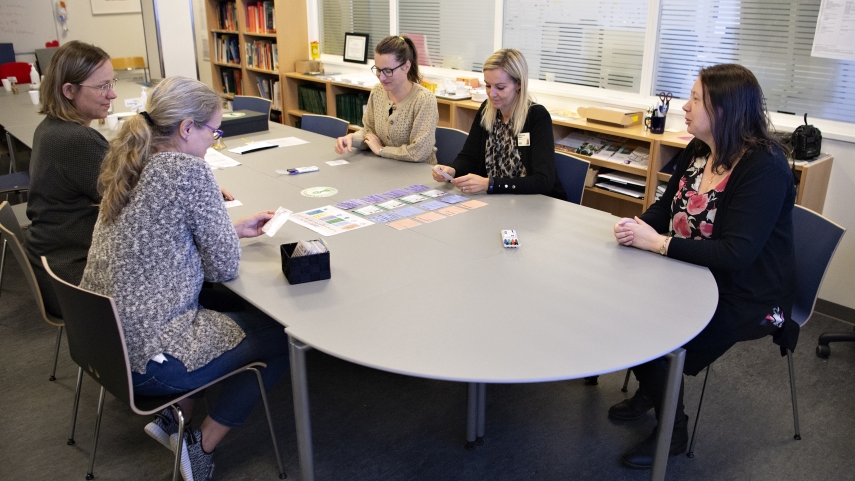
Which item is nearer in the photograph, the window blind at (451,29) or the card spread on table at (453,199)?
the card spread on table at (453,199)

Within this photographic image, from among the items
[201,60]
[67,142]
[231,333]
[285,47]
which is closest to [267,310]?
[231,333]

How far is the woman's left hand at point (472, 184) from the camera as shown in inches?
109

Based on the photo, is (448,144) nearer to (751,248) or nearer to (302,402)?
(751,248)

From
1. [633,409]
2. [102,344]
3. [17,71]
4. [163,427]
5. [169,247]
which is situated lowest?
[633,409]

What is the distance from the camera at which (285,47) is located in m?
6.05

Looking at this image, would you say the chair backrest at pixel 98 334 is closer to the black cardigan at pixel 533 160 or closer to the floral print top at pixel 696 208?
the black cardigan at pixel 533 160

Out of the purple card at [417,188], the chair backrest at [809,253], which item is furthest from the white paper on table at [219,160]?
the chair backrest at [809,253]

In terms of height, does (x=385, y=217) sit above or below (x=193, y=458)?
above

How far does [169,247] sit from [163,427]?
67 cm

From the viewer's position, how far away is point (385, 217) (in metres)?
2.53

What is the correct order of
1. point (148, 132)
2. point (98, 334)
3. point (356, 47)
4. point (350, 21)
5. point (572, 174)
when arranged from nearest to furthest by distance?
point (98, 334), point (148, 132), point (572, 174), point (356, 47), point (350, 21)

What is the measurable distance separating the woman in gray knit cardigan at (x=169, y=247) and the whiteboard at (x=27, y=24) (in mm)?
6540

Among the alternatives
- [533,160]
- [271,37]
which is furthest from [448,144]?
[271,37]

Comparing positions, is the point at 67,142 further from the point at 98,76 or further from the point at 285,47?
the point at 285,47
